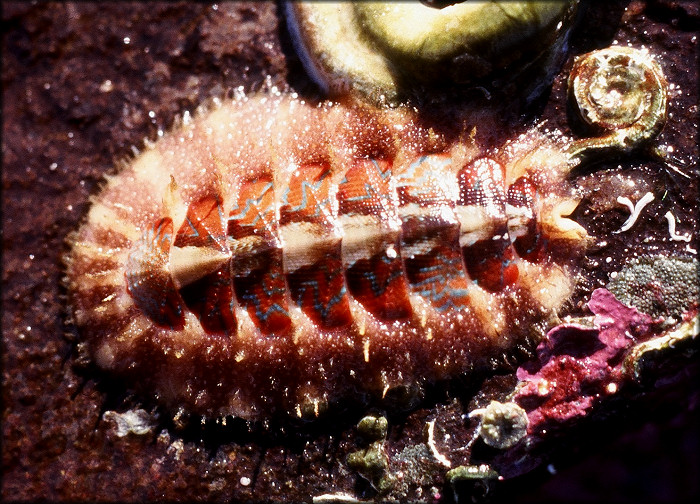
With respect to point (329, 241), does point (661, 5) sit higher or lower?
higher

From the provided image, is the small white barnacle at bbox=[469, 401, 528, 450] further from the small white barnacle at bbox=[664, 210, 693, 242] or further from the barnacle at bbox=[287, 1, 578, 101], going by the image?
the barnacle at bbox=[287, 1, 578, 101]

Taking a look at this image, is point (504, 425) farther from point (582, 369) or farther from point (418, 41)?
point (418, 41)

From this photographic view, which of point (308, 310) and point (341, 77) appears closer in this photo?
point (308, 310)

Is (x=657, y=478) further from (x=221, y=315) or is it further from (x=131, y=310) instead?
(x=131, y=310)

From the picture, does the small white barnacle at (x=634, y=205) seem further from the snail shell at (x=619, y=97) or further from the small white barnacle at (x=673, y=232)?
the snail shell at (x=619, y=97)

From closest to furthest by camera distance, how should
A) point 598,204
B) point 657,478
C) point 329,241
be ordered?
point 329,241 < point 598,204 < point 657,478

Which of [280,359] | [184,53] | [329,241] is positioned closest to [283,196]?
[329,241]

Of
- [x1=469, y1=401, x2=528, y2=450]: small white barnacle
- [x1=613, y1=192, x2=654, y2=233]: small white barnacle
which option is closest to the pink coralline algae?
[x1=469, y1=401, x2=528, y2=450]: small white barnacle
